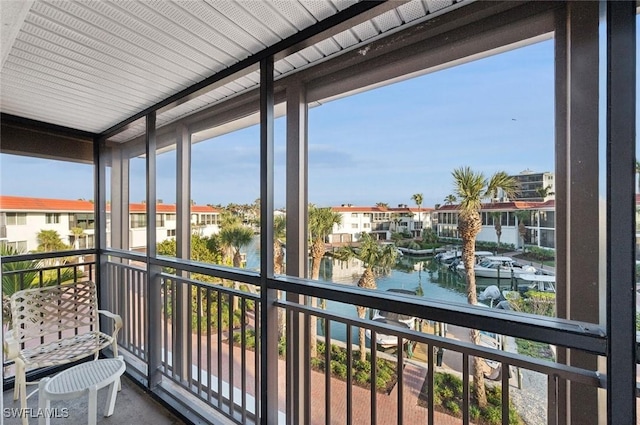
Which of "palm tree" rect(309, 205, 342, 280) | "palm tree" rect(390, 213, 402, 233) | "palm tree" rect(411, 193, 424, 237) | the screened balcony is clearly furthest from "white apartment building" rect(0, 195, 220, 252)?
"palm tree" rect(411, 193, 424, 237)

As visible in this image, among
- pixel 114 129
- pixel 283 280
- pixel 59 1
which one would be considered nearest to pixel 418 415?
pixel 283 280

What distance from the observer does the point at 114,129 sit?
9.99 feet

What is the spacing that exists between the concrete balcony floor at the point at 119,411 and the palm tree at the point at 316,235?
1204mm

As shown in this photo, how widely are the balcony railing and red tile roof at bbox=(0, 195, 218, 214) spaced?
0.49 metres

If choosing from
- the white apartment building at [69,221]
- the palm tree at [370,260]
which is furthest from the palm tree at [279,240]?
the white apartment building at [69,221]

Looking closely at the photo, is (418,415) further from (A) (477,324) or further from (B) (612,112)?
(B) (612,112)

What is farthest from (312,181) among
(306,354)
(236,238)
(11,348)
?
(11,348)

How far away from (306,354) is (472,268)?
114cm

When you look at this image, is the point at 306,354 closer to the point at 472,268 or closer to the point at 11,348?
the point at 472,268

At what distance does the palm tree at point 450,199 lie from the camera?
5.03 ft

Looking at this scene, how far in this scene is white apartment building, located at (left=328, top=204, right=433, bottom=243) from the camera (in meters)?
1.64

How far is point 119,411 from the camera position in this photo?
2.27 m

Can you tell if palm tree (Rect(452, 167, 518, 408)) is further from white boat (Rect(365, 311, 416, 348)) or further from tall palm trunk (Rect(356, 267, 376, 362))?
tall palm trunk (Rect(356, 267, 376, 362))

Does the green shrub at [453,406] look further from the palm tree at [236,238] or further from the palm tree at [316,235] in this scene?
the palm tree at [236,238]
